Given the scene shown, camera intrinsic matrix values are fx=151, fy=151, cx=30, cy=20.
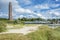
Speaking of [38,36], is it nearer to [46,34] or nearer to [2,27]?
[46,34]

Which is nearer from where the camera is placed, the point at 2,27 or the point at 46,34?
the point at 46,34

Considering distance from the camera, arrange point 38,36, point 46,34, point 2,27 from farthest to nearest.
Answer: point 2,27 → point 46,34 → point 38,36

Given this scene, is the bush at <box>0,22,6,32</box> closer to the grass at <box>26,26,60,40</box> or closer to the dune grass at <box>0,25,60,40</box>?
the dune grass at <box>0,25,60,40</box>

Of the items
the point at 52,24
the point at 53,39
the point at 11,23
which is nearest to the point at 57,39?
the point at 53,39

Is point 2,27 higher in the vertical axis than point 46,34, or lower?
higher

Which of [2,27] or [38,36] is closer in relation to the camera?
[38,36]

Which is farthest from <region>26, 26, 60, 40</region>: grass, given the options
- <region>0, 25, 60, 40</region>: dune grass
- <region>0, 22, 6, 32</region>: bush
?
<region>0, 22, 6, 32</region>: bush

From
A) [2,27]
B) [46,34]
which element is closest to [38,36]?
[46,34]

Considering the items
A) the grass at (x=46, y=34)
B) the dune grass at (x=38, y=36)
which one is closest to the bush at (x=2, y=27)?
the dune grass at (x=38, y=36)

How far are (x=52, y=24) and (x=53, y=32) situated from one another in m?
0.72

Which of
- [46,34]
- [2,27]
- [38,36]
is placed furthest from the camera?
[2,27]

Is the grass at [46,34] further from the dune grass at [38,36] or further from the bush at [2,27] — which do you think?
the bush at [2,27]

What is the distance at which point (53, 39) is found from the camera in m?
4.19

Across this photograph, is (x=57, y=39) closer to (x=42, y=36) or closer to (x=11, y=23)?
(x=42, y=36)
